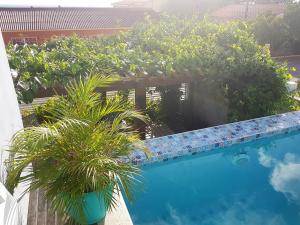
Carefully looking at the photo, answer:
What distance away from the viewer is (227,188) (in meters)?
5.57

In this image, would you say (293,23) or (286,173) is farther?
(293,23)

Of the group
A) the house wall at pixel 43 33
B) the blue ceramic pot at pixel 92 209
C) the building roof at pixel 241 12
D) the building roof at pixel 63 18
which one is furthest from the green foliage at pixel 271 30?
the blue ceramic pot at pixel 92 209

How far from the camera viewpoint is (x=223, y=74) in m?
6.86

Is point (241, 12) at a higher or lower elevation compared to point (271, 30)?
higher

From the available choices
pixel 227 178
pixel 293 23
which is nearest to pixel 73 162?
pixel 227 178

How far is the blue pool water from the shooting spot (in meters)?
4.89

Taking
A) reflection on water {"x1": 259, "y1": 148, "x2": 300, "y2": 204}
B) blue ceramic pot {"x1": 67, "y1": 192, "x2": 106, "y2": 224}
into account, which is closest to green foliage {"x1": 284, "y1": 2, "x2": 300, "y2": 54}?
reflection on water {"x1": 259, "y1": 148, "x2": 300, "y2": 204}

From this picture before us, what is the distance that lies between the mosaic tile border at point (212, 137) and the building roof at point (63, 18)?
12.9m

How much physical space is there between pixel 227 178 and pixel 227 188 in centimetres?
32

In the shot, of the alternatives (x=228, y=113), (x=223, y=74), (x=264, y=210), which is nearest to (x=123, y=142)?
(x=264, y=210)

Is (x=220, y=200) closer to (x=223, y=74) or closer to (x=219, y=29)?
(x=223, y=74)

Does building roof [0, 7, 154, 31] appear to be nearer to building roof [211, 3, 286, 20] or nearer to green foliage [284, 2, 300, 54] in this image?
building roof [211, 3, 286, 20]

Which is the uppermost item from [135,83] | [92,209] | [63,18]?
[63,18]

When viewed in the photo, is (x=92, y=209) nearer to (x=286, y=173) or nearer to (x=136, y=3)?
(x=286, y=173)
